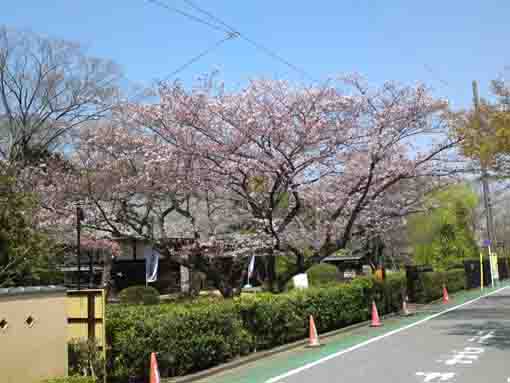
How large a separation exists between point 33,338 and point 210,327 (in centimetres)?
427

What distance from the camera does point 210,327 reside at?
11.4 m

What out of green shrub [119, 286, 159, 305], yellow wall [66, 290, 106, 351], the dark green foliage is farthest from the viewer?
green shrub [119, 286, 159, 305]

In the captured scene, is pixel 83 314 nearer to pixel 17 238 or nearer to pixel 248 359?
pixel 17 238

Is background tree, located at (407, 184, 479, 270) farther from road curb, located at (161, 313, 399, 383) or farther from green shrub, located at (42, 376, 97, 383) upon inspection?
green shrub, located at (42, 376, 97, 383)

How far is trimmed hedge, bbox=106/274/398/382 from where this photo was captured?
968 centimetres

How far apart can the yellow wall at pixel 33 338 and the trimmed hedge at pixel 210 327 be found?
4.96 feet

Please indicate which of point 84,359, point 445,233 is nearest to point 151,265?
point 84,359

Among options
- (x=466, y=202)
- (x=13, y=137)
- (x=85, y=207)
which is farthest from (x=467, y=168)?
(x=466, y=202)

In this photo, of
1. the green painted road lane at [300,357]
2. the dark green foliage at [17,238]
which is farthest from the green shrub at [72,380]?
the dark green foliage at [17,238]

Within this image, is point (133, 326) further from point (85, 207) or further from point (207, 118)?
point (85, 207)

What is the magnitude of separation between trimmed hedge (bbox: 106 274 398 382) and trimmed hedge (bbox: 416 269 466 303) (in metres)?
9.64

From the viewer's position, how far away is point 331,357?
11.9 metres

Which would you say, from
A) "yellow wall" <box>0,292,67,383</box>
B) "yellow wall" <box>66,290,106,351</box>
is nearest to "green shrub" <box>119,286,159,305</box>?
"yellow wall" <box>66,290,106,351</box>

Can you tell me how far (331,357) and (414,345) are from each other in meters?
2.07
